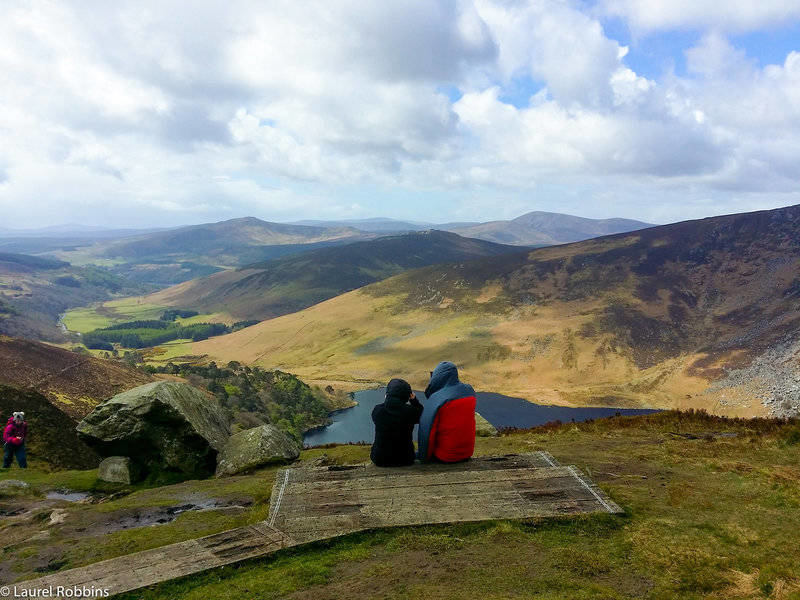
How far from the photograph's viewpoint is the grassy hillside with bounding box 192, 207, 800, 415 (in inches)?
4040

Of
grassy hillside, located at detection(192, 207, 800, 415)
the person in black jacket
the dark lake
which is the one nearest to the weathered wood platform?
the person in black jacket

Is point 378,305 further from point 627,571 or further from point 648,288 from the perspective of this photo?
point 627,571

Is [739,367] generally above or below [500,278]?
below

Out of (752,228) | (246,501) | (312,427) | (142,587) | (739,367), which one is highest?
(752,228)

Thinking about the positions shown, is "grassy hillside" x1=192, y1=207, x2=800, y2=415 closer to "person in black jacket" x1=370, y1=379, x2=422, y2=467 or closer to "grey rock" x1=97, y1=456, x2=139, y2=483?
"person in black jacket" x1=370, y1=379, x2=422, y2=467

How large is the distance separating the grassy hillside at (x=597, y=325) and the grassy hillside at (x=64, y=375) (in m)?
84.4

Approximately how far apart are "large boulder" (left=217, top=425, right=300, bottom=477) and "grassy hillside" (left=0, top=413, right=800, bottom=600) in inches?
103

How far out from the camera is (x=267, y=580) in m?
8.70

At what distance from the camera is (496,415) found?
3762 inches

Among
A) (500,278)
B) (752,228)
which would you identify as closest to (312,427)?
(500,278)

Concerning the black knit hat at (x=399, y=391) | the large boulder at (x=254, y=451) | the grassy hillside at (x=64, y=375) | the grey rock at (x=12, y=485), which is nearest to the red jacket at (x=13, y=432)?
the grey rock at (x=12, y=485)

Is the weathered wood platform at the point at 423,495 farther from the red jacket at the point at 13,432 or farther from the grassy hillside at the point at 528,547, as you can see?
the red jacket at the point at 13,432

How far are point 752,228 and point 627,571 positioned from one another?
18853 cm

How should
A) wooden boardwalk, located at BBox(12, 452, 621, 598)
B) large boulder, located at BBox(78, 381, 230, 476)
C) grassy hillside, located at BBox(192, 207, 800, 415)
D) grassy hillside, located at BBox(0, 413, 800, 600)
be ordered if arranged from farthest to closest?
grassy hillside, located at BBox(192, 207, 800, 415) → large boulder, located at BBox(78, 381, 230, 476) → wooden boardwalk, located at BBox(12, 452, 621, 598) → grassy hillside, located at BBox(0, 413, 800, 600)
